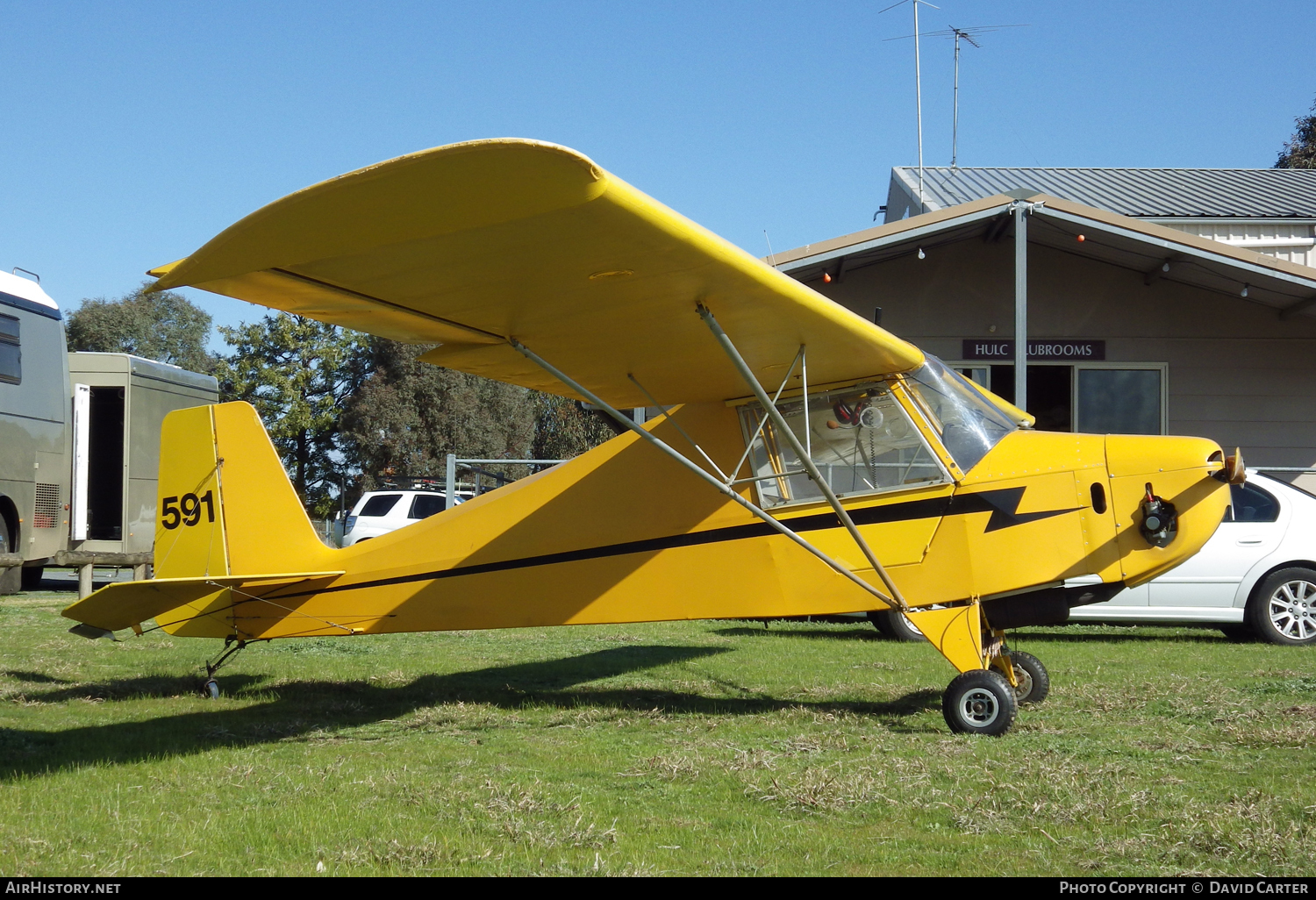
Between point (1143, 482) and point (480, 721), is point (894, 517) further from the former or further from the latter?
point (480, 721)

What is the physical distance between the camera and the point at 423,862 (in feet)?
11.8

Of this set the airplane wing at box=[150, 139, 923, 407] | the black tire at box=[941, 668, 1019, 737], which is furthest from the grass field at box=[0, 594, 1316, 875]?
the airplane wing at box=[150, 139, 923, 407]

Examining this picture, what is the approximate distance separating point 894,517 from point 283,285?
3681mm

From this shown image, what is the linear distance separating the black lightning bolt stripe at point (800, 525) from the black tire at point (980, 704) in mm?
876

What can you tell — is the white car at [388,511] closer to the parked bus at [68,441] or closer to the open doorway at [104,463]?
the parked bus at [68,441]

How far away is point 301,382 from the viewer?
45188mm

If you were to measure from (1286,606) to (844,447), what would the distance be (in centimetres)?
614

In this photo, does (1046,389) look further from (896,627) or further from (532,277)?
(532,277)

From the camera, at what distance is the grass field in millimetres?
3637

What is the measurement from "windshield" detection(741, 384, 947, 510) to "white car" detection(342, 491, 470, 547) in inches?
540

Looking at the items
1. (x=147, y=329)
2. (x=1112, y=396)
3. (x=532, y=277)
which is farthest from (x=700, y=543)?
(x=147, y=329)

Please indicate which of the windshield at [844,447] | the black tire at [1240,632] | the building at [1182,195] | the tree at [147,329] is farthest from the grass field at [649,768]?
the tree at [147,329]

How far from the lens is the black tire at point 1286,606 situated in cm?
985

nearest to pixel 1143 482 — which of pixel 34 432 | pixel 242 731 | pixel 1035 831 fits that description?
pixel 1035 831
